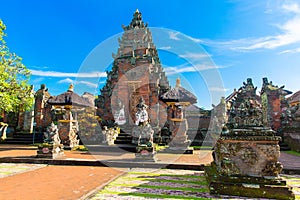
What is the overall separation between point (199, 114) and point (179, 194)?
20512 millimetres

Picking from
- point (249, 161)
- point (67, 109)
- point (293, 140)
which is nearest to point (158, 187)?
point (249, 161)

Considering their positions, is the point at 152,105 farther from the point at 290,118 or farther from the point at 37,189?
the point at 37,189

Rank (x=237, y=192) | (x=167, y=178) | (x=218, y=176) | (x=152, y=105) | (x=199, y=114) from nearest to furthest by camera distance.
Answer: (x=237, y=192) → (x=218, y=176) → (x=167, y=178) → (x=152, y=105) → (x=199, y=114)

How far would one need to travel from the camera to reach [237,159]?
18.7 feet

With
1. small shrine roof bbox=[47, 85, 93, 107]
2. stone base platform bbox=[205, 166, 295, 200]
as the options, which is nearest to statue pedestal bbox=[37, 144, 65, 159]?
small shrine roof bbox=[47, 85, 93, 107]

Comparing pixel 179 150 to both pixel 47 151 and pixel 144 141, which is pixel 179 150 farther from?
Answer: pixel 47 151

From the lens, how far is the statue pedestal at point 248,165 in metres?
5.21

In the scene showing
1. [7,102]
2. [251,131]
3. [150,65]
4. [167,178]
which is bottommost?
[167,178]

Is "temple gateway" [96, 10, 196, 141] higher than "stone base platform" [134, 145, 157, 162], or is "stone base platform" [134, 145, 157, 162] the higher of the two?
"temple gateway" [96, 10, 196, 141]

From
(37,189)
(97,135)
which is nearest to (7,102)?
(97,135)

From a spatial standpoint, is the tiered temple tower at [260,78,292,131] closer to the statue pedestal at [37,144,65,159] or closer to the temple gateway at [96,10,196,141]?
the temple gateway at [96,10,196,141]

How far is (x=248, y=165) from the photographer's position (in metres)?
5.61

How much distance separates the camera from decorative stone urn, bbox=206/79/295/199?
519 cm

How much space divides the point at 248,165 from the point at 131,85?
56.0ft
